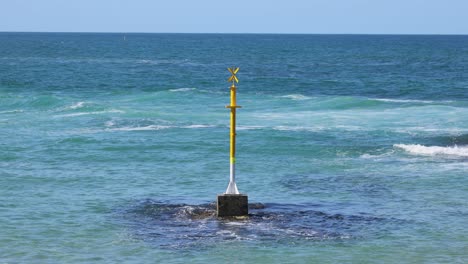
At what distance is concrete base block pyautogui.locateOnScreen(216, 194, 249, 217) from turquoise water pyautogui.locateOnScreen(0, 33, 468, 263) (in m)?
0.50

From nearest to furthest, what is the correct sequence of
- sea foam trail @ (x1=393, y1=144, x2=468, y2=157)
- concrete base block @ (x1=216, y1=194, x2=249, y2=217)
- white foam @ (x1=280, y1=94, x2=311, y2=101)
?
1. concrete base block @ (x1=216, y1=194, x2=249, y2=217)
2. sea foam trail @ (x1=393, y1=144, x2=468, y2=157)
3. white foam @ (x1=280, y1=94, x2=311, y2=101)

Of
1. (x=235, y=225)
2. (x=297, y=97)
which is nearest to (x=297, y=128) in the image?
(x=297, y=97)

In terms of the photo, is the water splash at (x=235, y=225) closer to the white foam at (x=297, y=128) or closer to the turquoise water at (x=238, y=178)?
the turquoise water at (x=238, y=178)

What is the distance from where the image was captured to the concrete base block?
2380cm

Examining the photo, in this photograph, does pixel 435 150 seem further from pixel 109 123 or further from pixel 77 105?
pixel 77 105

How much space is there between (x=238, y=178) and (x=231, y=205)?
6.61 metres

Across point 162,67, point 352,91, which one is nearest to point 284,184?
point 352,91

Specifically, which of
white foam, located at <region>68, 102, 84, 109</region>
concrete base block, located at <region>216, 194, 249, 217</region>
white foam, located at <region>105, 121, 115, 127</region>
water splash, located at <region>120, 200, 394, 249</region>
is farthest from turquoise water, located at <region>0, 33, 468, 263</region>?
concrete base block, located at <region>216, 194, 249, 217</region>

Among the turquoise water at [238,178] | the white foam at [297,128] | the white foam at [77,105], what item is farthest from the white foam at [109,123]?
the white foam at [77,105]

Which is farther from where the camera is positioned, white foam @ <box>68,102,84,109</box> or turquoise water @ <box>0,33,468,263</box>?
white foam @ <box>68,102,84,109</box>

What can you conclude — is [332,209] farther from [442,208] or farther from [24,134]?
[24,134]

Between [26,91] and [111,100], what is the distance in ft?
29.8

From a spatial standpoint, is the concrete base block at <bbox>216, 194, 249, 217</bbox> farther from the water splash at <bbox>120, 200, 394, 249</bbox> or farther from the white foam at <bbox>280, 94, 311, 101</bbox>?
the white foam at <bbox>280, 94, 311, 101</bbox>

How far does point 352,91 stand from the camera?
229 ft
